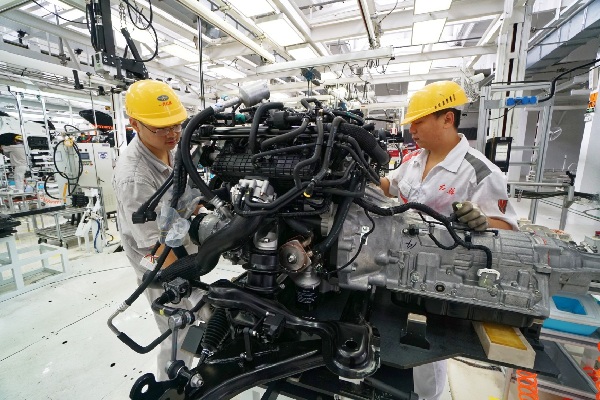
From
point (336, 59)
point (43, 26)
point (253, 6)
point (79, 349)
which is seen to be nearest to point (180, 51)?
point (43, 26)

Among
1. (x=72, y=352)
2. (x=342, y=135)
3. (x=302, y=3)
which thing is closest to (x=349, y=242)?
(x=342, y=135)

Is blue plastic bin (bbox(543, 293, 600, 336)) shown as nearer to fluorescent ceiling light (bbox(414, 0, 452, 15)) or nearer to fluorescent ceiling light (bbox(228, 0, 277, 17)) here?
fluorescent ceiling light (bbox(414, 0, 452, 15))

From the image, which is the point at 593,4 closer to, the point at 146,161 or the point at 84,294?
the point at 146,161

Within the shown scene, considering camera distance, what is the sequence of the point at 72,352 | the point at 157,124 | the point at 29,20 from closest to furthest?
the point at 157,124, the point at 72,352, the point at 29,20

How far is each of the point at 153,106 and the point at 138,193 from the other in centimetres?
49

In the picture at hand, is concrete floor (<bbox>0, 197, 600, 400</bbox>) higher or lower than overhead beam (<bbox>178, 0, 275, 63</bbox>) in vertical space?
lower

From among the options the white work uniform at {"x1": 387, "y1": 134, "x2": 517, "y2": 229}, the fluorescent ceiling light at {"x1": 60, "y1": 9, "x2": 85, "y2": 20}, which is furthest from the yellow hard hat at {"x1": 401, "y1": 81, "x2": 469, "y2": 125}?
the fluorescent ceiling light at {"x1": 60, "y1": 9, "x2": 85, "y2": 20}

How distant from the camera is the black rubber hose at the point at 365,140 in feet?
2.52

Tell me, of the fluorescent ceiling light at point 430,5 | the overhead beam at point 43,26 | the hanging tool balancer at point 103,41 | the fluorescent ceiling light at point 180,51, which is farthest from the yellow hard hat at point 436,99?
the overhead beam at point 43,26

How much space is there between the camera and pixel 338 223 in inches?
31.5

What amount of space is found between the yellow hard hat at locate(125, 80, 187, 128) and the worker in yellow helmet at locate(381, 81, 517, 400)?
128 centimetres

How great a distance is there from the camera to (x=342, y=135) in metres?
0.75

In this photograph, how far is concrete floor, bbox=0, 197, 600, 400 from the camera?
182cm

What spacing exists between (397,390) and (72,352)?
2571 mm
